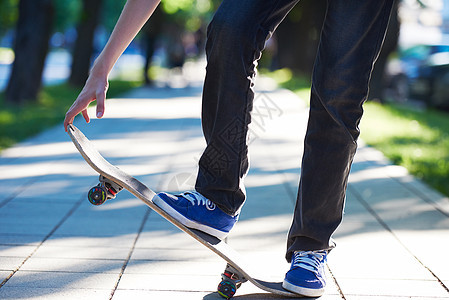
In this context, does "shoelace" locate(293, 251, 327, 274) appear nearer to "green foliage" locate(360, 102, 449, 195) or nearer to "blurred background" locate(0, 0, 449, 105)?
"green foliage" locate(360, 102, 449, 195)

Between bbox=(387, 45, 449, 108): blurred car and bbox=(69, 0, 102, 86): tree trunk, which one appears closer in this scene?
bbox=(387, 45, 449, 108): blurred car

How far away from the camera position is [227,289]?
8.38 ft

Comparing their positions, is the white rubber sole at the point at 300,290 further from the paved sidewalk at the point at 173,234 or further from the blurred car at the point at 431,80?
the blurred car at the point at 431,80

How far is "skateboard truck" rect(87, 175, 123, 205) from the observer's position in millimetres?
2402

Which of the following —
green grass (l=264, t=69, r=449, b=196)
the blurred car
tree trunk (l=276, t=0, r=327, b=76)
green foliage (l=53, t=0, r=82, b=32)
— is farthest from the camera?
green foliage (l=53, t=0, r=82, b=32)

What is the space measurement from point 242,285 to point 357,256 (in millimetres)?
800

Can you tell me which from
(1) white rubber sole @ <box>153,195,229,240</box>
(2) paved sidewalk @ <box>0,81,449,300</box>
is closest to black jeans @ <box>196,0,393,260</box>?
(1) white rubber sole @ <box>153,195,229,240</box>

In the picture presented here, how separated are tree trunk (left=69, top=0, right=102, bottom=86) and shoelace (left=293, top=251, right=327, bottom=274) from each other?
1694 cm

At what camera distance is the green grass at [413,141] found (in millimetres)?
6134

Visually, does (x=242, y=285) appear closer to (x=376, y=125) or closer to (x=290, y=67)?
(x=376, y=125)

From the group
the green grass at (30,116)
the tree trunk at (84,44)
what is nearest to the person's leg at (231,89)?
the green grass at (30,116)

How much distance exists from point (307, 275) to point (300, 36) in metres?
24.4

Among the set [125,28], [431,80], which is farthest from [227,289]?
[431,80]

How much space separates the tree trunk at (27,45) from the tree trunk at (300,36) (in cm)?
1266
